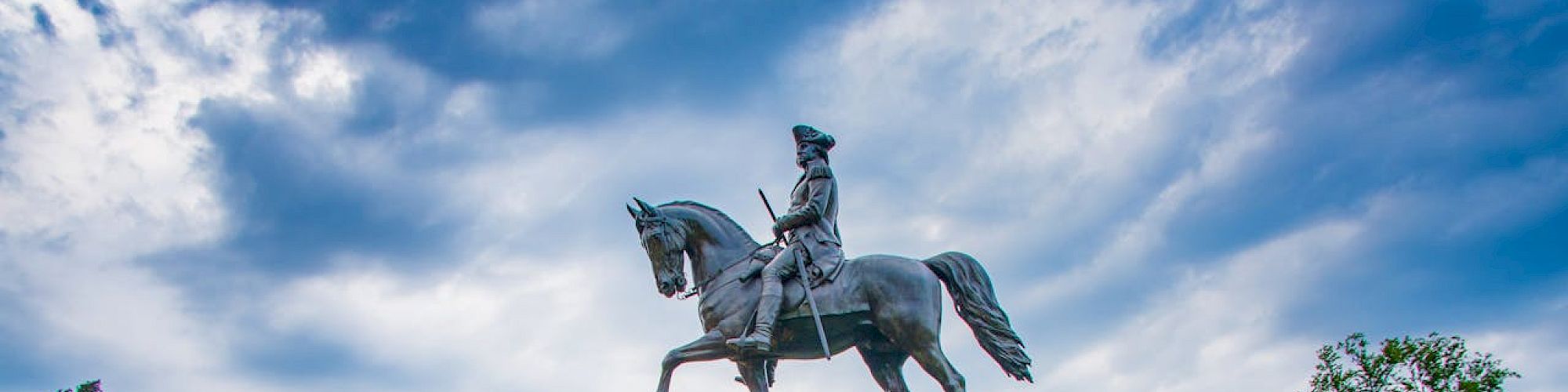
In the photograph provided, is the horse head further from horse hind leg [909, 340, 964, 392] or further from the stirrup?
horse hind leg [909, 340, 964, 392]

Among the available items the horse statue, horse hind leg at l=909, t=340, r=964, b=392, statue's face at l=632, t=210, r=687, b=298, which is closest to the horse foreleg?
the horse statue

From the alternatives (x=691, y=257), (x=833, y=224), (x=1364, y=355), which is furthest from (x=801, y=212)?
(x=1364, y=355)

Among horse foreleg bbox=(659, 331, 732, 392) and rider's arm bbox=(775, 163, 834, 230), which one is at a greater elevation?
rider's arm bbox=(775, 163, 834, 230)

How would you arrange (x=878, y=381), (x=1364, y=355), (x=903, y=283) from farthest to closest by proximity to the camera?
(x=1364, y=355) → (x=878, y=381) → (x=903, y=283)

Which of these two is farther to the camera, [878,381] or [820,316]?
[878,381]

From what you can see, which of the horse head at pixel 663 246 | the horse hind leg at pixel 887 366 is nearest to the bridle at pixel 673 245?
the horse head at pixel 663 246

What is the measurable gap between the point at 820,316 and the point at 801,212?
1077 mm

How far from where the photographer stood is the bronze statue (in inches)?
416

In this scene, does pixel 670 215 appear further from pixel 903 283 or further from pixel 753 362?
pixel 903 283

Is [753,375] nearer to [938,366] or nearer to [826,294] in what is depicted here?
[826,294]

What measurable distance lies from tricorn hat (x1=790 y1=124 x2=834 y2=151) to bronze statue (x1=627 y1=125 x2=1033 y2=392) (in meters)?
0.32

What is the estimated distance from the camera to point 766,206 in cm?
1197

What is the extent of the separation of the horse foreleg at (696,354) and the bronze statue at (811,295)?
0.4 inches

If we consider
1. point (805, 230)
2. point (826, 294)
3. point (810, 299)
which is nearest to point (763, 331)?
point (810, 299)
